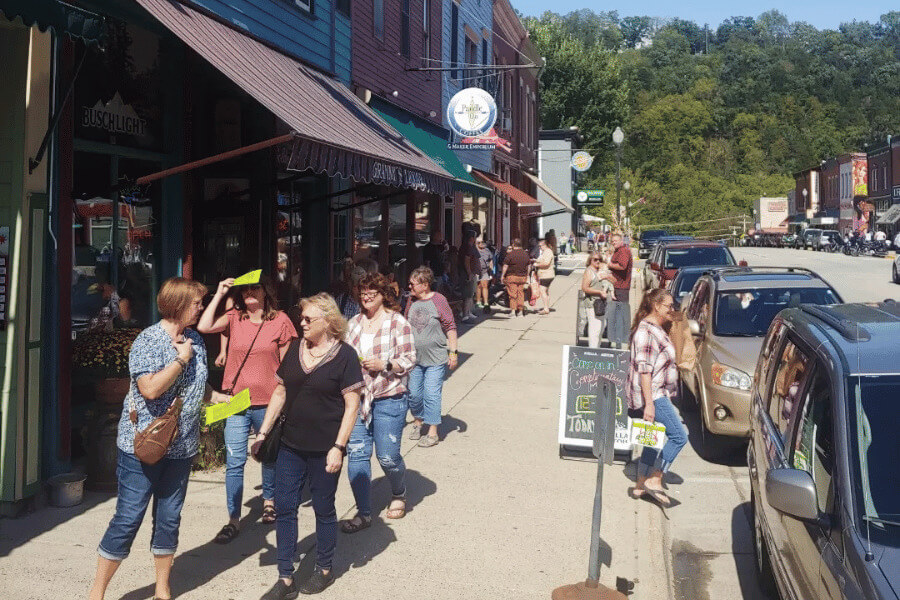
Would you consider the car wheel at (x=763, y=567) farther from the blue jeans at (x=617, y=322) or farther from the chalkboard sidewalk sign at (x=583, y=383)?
the blue jeans at (x=617, y=322)

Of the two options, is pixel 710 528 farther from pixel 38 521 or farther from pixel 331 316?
pixel 38 521

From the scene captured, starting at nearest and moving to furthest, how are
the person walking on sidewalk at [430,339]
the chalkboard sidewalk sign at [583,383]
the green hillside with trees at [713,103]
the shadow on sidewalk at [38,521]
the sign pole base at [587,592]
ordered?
the sign pole base at [587,592] → the shadow on sidewalk at [38,521] → the chalkboard sidewalk sign at [583,383] → the person walking on sidewalk at [430,339] → the green hillside with trees at [713,103]

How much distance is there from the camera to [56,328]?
7555 mm

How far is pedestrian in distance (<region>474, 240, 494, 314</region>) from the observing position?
2166 cm

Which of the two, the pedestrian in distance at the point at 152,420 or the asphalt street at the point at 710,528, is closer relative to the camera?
the pedestrian in distance at the point at 152,420

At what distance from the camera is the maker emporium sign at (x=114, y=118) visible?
28.1 feet

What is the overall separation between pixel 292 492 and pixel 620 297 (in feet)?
31.6

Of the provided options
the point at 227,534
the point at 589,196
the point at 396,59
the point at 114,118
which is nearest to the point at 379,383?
the point at 227,534

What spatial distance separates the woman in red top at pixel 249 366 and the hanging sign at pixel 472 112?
13070 millimetres

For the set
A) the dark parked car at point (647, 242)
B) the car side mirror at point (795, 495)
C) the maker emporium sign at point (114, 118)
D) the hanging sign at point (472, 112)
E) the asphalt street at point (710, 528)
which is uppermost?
the hanging sign at point (472, 112)

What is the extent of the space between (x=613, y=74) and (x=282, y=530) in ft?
218

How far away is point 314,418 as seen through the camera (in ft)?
18.6

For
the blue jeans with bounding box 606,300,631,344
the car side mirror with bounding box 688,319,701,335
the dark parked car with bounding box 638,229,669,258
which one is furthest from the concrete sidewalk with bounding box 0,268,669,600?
the dark parked car with bounding box 638,229,669,258

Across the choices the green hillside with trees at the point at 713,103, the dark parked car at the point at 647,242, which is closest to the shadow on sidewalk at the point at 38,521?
the dark parked car at the point at 647,242
